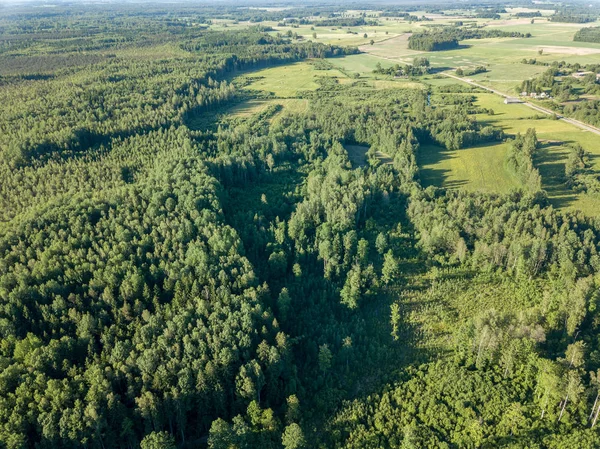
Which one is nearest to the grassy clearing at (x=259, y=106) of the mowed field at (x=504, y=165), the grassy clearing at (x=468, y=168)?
the grassy clearing at (x=468, y=168)

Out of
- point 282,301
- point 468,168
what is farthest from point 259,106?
point 282,301

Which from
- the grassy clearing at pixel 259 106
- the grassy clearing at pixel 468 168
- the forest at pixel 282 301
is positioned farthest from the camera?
the grassy clearing at pixel 259 106

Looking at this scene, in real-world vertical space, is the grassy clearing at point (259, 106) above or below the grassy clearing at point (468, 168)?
above

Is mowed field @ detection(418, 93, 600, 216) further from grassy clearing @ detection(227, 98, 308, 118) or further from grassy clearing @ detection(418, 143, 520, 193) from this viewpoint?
grassy clearing @ detection(227, 98, 308, 118)

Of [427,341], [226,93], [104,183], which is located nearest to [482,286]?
[427,341]

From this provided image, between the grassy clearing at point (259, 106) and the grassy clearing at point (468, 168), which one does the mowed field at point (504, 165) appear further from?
the grassy clearing at point (259, 106)

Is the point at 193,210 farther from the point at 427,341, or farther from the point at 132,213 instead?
the point at 427,341

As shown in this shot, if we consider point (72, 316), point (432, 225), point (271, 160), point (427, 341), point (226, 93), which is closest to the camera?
point (72, 316)

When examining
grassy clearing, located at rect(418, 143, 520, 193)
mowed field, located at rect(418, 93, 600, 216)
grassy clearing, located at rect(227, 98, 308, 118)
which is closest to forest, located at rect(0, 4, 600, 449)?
grassy clearing, located at rect(418, 143, 520, 193)

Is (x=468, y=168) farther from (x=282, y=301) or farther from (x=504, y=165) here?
(x=282, y=301)
